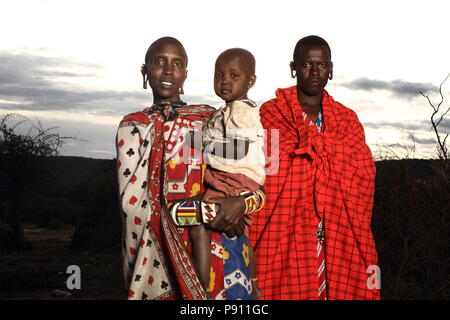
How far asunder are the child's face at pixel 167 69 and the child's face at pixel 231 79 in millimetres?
231

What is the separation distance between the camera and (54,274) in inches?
384

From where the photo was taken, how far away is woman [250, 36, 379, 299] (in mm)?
4125

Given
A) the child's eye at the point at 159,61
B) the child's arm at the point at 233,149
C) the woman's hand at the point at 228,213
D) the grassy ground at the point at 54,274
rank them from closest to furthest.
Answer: the woman's hand at the point at 228,213 < the child's arm at the point at 233,149 < the child's eye at the point at 159,61 < the grassy ground at the point at 54,274

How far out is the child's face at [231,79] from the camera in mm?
3576

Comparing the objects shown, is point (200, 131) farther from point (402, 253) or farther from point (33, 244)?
point (33, 244)

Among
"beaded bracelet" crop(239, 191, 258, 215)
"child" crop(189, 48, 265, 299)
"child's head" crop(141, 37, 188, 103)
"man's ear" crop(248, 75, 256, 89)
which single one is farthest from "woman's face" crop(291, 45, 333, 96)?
"beaded bracelet" crop(239, 191, 258, 215)

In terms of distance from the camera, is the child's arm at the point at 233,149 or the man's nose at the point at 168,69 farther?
the man's nose at the point at 168,69

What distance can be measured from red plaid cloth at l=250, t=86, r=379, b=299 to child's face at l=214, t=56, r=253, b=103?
0.69m

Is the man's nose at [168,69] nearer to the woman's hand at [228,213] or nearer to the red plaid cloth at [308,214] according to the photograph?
the woman's hand at [228,213]

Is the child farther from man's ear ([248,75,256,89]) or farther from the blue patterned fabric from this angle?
man's ear ([248,75,256,89])

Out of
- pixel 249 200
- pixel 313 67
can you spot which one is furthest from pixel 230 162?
pixel 313 67

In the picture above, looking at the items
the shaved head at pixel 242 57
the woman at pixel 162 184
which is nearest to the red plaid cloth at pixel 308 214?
the shaved head at pixel 242 57

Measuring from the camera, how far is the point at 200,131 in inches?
140

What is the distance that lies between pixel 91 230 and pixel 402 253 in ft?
24.8
